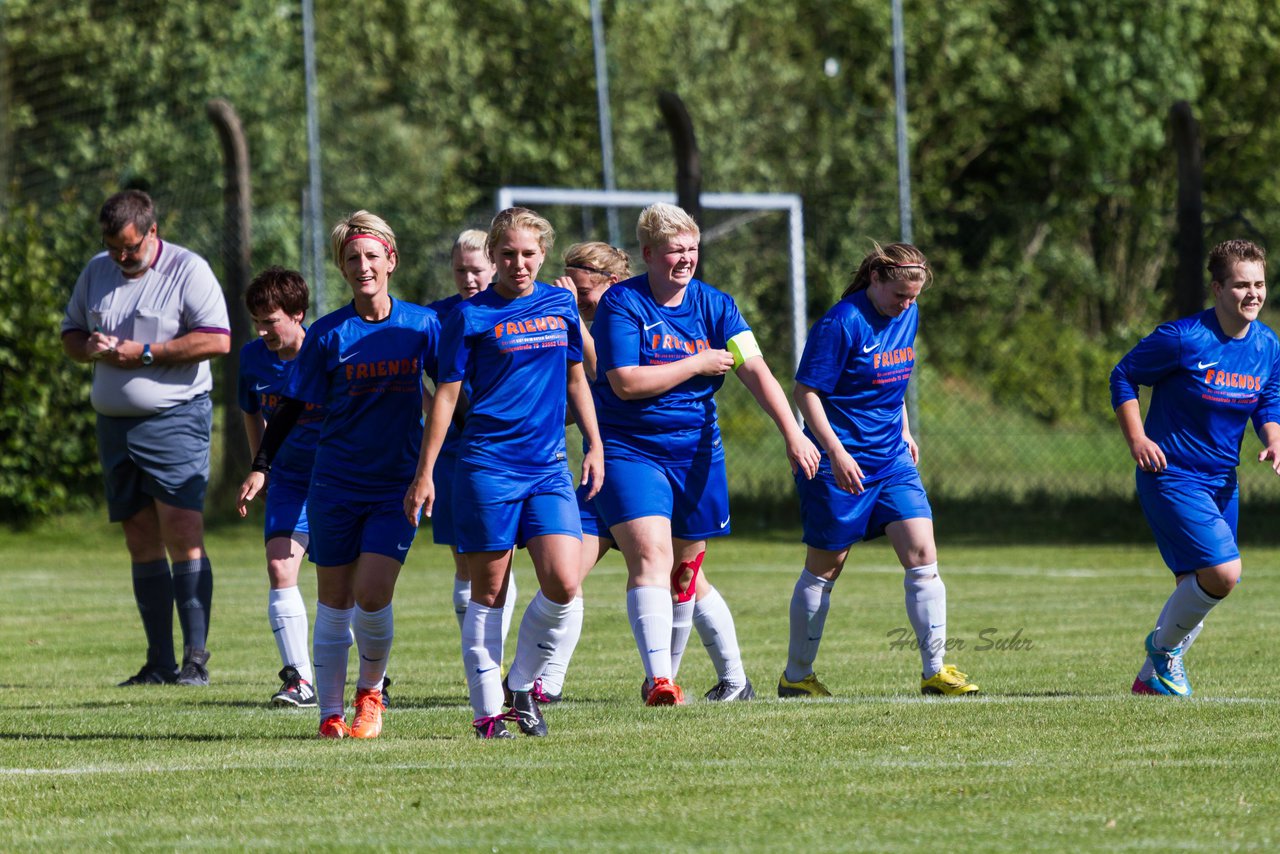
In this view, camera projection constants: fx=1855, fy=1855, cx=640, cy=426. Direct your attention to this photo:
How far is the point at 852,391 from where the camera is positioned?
24.0 ft

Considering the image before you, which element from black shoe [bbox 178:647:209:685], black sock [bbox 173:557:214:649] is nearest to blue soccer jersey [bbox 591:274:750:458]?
black shoe [bbox 178:647:209:685]

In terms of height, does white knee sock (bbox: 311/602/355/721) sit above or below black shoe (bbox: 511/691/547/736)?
above

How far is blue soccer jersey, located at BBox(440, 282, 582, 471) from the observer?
595cm

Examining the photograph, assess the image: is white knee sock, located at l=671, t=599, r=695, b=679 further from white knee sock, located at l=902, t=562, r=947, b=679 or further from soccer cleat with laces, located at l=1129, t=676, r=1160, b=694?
soccer cleat with laces, located at l=1129, t=676, r=1160, b=694

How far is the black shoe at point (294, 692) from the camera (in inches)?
292

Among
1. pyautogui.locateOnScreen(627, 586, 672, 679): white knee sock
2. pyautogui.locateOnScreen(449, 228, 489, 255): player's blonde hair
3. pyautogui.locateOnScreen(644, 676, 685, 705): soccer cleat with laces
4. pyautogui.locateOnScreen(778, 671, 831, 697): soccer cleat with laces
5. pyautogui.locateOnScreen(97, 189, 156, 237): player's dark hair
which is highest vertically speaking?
pyautogui.locateOnScreen(97, 189, 156, 237): player's dark hair

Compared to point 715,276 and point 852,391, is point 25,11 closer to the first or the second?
point 715,276

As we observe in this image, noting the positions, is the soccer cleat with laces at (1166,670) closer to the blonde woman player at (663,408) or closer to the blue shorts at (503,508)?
the blonde woman player at (663,408)

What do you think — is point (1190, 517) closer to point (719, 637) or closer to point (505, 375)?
point (719, 637)

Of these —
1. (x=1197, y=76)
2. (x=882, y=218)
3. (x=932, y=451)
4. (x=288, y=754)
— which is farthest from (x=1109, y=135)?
(x=288, y=754)

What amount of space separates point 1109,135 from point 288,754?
106 feet

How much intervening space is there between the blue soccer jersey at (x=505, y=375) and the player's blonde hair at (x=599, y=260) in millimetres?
1591

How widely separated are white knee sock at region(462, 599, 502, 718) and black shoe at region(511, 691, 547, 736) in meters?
0.08

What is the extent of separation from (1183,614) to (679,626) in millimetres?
1949
